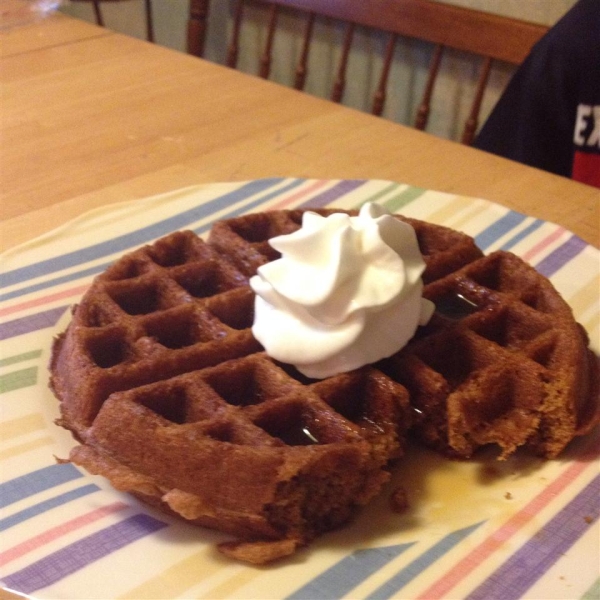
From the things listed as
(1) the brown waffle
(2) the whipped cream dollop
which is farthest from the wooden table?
(2) the whipped cream dollop

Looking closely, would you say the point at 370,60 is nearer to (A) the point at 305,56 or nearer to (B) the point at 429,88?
(A) the point at 305,56

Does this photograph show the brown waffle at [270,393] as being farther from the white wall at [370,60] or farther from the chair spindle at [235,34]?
the chair spindle at [235,34]

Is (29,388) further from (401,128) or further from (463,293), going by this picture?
(401,128)

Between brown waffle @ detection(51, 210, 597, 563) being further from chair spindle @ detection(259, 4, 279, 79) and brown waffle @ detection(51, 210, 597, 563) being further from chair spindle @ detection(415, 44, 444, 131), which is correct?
chair spindle @ detection(259, 4, 279, 79)

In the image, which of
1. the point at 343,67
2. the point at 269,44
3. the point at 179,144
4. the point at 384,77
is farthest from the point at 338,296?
the point at 269,44

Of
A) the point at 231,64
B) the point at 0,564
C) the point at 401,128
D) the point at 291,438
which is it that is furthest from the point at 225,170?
the point at 231,64

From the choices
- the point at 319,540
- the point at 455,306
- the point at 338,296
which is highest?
the point at 338,296
